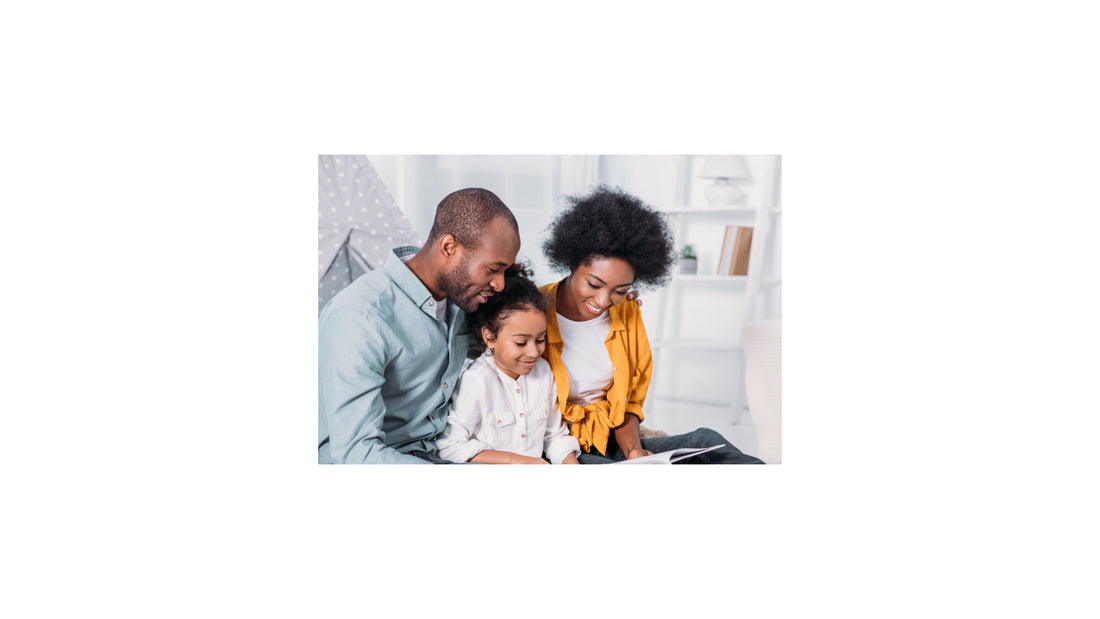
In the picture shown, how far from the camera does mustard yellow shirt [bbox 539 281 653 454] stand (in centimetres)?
328

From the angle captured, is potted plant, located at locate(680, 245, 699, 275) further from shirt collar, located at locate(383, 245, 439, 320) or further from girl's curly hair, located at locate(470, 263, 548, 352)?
shirt collar, located at locate(383, 245, 439, 320)

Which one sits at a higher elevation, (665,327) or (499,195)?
(499,195)

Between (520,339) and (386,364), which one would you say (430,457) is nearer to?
(386,364)

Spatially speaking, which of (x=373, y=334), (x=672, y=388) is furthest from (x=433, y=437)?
(x=672, y=388)

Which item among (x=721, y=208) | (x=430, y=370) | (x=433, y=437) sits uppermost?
(x=721, y=208)

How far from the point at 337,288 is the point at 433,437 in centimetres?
70

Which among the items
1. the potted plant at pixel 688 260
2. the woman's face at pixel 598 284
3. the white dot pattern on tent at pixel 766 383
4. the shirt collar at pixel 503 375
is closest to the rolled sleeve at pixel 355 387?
the shirt collar at pixel 503 375

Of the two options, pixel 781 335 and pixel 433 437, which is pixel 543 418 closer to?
pixel 433 437

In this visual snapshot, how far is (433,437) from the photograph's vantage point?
3.22m

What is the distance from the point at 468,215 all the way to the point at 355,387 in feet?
2.58

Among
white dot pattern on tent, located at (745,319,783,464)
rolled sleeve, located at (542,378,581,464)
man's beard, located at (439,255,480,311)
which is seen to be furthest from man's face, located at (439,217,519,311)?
white dot pattern on tent, located at (745,319,783,464)

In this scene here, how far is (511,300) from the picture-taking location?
318cm

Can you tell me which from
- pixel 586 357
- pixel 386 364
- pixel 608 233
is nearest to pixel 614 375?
pixel 586 357

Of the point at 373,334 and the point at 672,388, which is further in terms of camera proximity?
the point at 672,388
